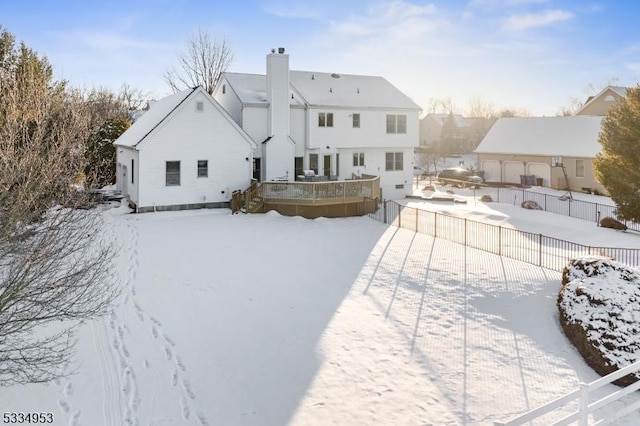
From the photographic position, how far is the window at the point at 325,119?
31516 mm

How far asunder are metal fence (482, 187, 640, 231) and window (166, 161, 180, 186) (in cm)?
2098

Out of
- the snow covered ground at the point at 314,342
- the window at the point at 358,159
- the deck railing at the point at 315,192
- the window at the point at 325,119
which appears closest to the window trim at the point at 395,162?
the window at the point at 358,159

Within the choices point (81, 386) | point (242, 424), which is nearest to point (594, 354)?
point (242, 424)

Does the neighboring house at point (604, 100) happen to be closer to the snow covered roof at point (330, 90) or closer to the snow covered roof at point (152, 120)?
the snow covered roof at point (330, 90)

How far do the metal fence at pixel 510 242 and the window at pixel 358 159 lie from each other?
21.7ft

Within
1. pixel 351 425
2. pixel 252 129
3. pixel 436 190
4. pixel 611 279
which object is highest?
pixel 252 129

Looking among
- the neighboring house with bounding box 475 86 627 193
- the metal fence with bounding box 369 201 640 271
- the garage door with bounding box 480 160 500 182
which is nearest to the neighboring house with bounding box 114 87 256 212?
the metal fence with bounding box 369 201 640 271

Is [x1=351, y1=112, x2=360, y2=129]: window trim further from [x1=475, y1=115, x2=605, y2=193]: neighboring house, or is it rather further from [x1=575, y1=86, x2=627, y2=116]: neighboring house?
[x1=575, y1=86, x2=627, y2=116]: neighboring house

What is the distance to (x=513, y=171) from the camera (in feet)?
142

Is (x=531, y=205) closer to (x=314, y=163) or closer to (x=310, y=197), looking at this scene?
(x=314, y=163)

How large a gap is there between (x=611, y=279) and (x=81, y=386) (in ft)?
41.5

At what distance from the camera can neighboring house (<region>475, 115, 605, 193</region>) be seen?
3794cm

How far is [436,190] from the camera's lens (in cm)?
3922

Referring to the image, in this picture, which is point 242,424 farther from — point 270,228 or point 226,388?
point 270,228
